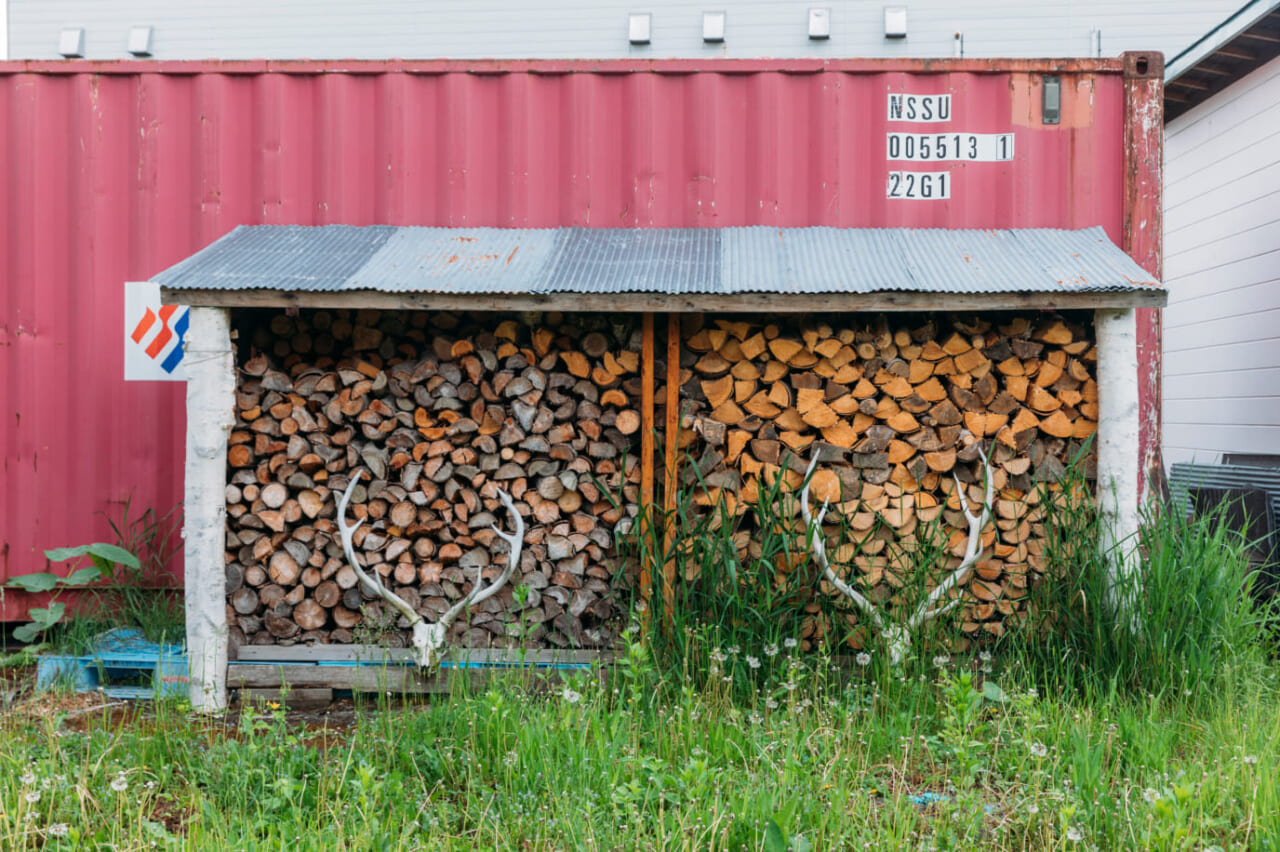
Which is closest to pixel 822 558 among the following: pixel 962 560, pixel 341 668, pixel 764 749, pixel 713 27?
pixel 962 560

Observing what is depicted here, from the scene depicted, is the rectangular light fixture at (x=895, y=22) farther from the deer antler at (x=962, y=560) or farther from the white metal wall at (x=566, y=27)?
the deer antler at (x=962, y=560)

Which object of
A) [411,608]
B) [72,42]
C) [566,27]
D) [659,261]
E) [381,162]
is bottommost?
[411,608]

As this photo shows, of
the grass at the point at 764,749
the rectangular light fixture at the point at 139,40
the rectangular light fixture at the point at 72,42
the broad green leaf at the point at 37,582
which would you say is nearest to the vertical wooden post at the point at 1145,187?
the grass at the point at 764,749

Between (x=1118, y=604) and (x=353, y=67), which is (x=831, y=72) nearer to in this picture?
(x=353, y=67)

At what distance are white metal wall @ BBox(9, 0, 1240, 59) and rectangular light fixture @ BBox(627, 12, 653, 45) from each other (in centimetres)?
7

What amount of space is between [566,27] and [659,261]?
6373 mm

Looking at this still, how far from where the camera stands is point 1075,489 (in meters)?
4.08

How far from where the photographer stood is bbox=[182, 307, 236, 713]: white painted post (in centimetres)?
405

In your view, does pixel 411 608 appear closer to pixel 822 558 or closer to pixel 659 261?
pixel 822 558

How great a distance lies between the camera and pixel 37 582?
473 cm

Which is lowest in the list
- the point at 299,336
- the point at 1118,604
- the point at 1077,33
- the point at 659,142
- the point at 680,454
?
the point at 1118,604

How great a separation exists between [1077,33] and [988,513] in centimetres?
739

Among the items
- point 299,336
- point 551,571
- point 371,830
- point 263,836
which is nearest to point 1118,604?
point 551,571

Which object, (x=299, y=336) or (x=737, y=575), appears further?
(x=299, y=336)
